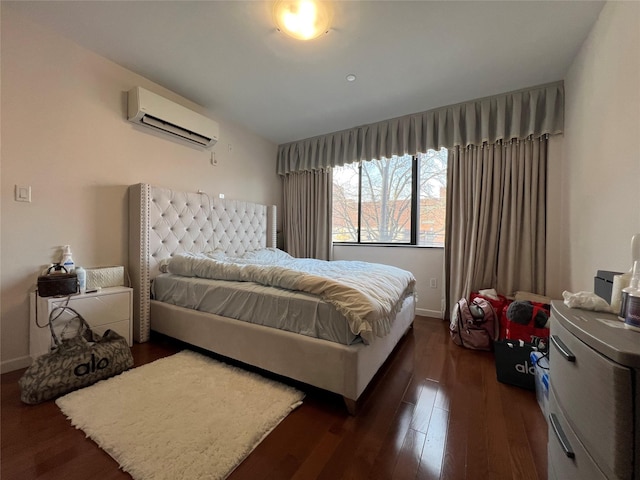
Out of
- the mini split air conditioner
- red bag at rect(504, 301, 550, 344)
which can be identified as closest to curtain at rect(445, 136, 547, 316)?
red bag at rect(504, 301, 550, 344)

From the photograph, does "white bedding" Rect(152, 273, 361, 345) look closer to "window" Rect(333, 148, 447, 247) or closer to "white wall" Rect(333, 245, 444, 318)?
"white wall" Rect(333, 245, 444, 318)

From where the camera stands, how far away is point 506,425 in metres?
1.41

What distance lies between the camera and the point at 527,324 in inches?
82.7

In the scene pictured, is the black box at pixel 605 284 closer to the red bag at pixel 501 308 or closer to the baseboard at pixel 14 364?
the red bag at pixel 501 308

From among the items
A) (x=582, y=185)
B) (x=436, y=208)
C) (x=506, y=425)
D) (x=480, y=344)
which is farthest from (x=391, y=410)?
(x=436, y=208)

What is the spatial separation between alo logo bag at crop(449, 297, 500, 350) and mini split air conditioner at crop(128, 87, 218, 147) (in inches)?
132

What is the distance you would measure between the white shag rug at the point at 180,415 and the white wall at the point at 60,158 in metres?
1.07

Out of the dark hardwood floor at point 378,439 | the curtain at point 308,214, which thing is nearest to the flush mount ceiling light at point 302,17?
the curtain at point 308,214

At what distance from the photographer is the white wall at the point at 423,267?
3.23 metres

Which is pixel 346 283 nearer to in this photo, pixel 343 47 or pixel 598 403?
pixel 598 403

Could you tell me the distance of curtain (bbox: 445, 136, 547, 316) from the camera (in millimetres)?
2600

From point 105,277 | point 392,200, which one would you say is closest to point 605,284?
point 392,200

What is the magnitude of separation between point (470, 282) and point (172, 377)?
2.93 meters

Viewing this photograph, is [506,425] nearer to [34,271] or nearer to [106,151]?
[34,271]
